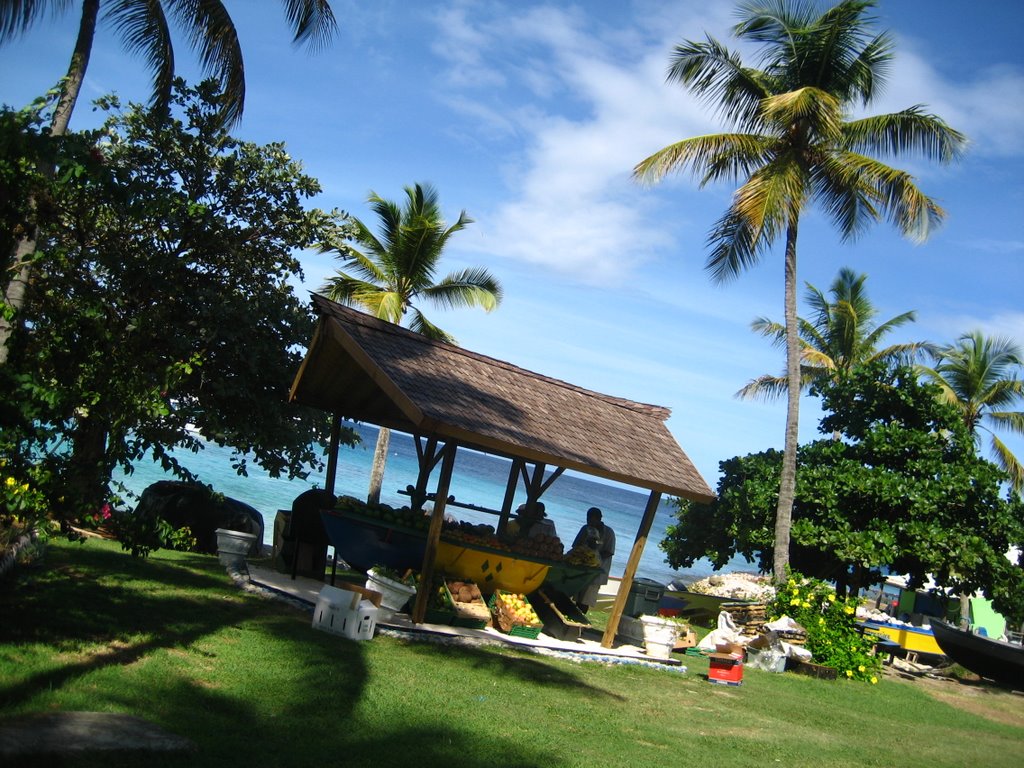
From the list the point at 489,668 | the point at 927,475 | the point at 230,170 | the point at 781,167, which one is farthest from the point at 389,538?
the point at 927,475

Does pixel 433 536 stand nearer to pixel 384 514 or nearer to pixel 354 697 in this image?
pixel 384 514

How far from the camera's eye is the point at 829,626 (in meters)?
16.3

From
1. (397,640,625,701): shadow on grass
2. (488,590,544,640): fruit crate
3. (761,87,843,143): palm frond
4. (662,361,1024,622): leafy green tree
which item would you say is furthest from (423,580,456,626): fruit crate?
(761,87,843,143): palm frond

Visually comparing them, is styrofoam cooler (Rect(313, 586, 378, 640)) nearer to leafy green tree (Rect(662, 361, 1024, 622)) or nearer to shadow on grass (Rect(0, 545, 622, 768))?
shadow on grass (Rect(0, 545, 622, 768))

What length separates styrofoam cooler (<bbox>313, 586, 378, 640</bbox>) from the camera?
9.87m

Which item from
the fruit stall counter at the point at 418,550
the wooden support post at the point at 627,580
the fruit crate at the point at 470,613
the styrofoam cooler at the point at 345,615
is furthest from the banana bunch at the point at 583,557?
the styrofoam cooler at the point at 345,615

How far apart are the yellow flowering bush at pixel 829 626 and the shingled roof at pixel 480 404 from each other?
458cm

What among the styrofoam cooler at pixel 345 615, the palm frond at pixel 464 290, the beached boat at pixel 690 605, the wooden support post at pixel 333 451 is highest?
the palm frond at pixel 464 290

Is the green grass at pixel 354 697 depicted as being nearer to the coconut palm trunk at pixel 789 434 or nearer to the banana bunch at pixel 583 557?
the banana bunch at pixel 583 557

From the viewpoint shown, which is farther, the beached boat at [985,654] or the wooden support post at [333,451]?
the beached boat at [985,654]

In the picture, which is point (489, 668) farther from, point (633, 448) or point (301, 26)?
point (301, 26)

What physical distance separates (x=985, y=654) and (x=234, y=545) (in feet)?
49.9

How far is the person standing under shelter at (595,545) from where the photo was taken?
45.6ft

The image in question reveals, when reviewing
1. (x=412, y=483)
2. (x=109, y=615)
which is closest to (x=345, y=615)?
(x=109, y=615)
